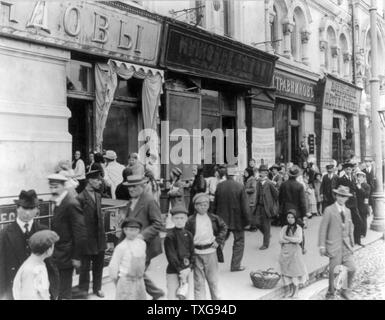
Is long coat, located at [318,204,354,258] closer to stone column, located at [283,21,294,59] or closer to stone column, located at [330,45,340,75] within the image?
stone column, located at [283,21,294,59]

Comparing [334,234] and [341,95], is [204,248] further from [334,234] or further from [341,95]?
[341,95]

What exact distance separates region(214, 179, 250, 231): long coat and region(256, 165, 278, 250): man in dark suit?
1843 millimetres

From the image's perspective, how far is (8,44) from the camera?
6793 mm

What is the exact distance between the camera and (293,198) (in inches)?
314

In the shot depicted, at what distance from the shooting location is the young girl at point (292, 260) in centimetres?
581

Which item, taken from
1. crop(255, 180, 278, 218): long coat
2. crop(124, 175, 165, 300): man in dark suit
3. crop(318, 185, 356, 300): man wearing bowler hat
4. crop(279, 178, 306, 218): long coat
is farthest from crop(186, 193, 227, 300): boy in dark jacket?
crop(255, 180, 278, 218): long coat

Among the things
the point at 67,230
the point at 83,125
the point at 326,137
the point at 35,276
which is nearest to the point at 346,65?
the point at 326,137

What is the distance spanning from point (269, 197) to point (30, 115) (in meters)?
4.83

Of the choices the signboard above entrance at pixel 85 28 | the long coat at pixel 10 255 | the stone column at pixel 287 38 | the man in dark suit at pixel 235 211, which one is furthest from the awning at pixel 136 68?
the stone column at pixel 287 38

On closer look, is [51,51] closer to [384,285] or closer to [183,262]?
[183,262]

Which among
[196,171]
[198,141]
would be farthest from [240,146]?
[196,171]

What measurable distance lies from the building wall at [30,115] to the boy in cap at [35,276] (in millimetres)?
3167

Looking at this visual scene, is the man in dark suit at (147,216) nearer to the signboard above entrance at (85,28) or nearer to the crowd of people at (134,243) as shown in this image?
the crowd of people at (134,243)

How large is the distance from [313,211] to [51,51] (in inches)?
329
